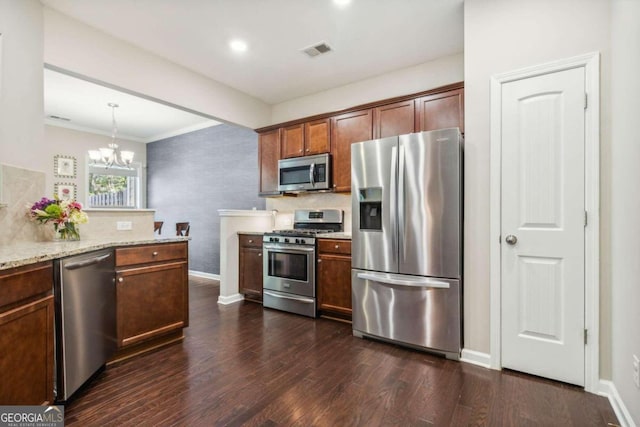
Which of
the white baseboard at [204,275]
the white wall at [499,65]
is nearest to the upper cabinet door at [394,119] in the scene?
the white wall at [499,65]

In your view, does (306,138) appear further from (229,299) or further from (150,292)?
(150,292)

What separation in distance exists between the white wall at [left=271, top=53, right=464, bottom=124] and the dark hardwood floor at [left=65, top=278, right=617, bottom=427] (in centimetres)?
281

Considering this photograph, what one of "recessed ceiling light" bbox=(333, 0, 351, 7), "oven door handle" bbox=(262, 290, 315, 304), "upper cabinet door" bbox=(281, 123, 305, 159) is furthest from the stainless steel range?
"recessed ceiling light" bbox=(333, 0, 351, 7)

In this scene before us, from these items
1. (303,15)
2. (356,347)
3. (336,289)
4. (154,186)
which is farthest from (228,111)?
(154,186)

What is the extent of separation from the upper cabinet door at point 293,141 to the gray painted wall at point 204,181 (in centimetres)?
94

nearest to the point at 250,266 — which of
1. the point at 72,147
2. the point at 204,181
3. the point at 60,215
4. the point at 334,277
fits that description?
the point at 334,277

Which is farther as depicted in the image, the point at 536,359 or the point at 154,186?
the point at 154,186

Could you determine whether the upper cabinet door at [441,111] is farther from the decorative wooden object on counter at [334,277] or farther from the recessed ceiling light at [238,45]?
the recessed ceiling light at [238,45]

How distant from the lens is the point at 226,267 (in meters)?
4.05

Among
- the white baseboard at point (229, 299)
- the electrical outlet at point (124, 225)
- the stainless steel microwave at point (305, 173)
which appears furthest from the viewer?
the white baseboard at point (229, 299)

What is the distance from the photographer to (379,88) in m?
3.77

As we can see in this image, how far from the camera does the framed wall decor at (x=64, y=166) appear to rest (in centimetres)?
573

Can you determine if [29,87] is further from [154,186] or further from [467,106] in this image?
[154,186]

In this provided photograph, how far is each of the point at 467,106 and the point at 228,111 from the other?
2.96m
